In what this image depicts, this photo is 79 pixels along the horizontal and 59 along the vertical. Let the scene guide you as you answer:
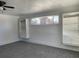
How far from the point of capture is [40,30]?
5.09m

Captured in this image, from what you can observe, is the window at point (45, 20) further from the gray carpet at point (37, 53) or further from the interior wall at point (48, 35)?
the gray carpet at point (37, 53)

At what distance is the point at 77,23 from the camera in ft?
11.4

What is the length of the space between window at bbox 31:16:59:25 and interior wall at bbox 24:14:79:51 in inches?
9.7

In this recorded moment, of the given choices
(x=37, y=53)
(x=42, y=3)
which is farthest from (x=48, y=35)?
(x=42, y=3)

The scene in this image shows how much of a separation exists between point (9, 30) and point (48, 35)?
2.98 meters

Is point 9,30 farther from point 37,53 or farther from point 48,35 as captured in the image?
point 37,53

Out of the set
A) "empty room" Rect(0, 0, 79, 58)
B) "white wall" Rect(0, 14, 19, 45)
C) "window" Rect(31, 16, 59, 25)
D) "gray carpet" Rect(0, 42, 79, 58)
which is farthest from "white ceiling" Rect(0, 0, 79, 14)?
"white wall" Rect(0, 14, 19, 45)

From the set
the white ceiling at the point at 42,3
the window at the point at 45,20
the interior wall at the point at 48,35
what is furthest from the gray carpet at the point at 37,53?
the white ceiling at the point at 42,3

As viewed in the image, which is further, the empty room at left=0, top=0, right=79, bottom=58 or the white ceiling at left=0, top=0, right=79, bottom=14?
the empty room at left=0, top=0, right=79, bottom=58

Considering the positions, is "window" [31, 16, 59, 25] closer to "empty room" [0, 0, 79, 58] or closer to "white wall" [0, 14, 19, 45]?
"empty room" [0, 0, 79, 58]

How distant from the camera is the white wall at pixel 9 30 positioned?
199 inches

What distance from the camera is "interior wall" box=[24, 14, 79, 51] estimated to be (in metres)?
4.23

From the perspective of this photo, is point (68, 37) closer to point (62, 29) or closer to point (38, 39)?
point (62, 29)

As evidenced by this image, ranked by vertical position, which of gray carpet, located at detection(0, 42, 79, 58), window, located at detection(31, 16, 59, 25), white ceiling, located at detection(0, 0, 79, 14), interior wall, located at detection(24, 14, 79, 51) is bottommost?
gray carpet, located at detection(0, 42, 79, 58)
